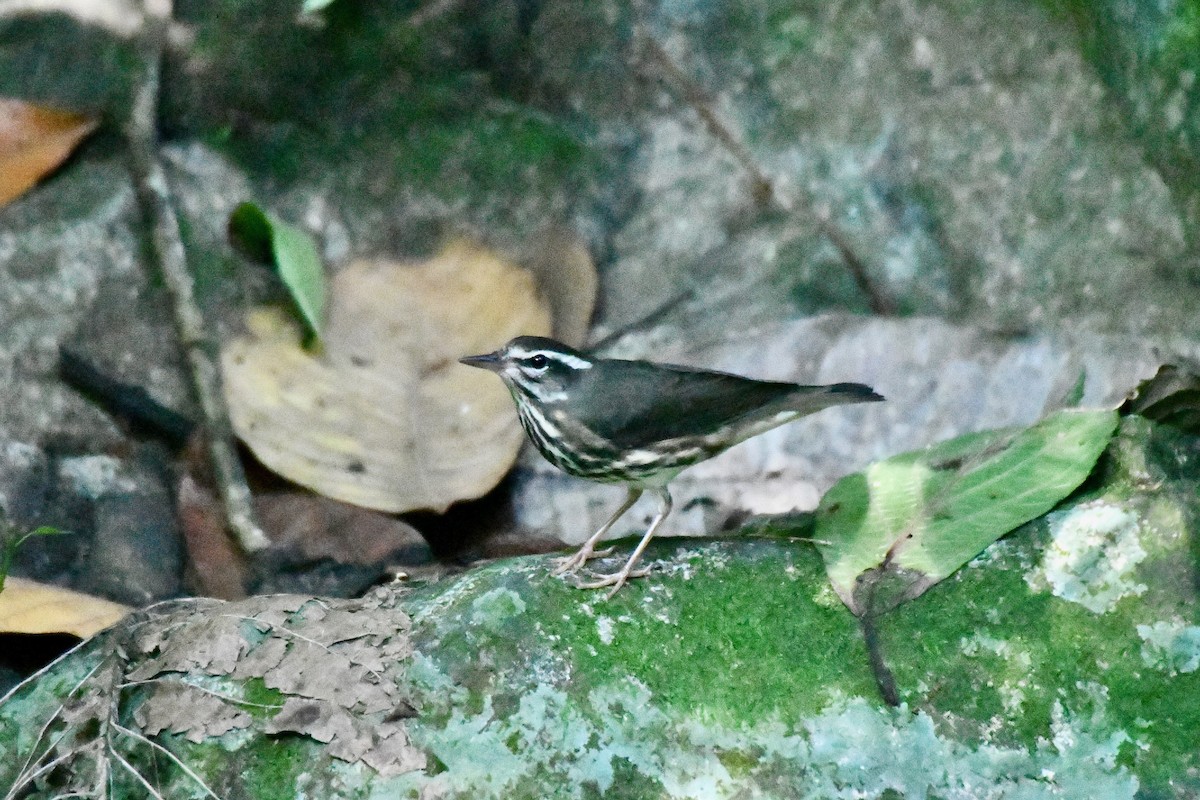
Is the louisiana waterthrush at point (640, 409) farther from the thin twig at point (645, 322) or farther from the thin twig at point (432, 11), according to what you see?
the thin twig at point (432, 11)

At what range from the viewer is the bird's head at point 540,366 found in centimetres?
394

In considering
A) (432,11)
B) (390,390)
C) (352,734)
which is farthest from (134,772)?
(432,11)

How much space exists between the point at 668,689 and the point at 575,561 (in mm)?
538

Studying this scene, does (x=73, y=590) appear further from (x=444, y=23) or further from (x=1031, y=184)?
(x=1031, y=184)

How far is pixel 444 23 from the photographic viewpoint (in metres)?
5.38

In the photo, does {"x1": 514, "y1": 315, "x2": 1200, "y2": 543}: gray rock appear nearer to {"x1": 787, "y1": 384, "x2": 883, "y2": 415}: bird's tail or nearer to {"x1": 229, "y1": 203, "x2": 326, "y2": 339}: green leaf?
{"x1": 787, "y1": 384, "x2": 883, "y2": 415}: bird's tail

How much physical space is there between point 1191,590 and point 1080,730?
0.49 meters

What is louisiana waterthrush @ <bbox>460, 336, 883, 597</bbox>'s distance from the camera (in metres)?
3.82

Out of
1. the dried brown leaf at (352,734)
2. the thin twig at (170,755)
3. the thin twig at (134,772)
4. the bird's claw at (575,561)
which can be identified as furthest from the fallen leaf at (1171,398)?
the thin twig at (134,772)

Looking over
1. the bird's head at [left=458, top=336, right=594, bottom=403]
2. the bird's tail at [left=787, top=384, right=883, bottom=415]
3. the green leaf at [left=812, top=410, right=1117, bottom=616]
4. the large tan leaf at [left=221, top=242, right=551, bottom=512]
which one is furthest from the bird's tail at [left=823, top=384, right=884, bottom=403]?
the large tan leaf at [left=221, top=242, right=551, bottom=512]

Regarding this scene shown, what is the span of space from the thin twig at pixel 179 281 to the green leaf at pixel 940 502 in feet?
6.50

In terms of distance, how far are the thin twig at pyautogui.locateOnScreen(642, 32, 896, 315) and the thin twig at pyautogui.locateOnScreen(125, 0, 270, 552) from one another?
6.48 ft

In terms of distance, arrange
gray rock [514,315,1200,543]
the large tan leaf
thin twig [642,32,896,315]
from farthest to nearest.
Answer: thin twig [642,32,896,315], gray rock [514,315,1200,543], the large tan leaf

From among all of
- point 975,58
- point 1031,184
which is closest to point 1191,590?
point 1031,184
